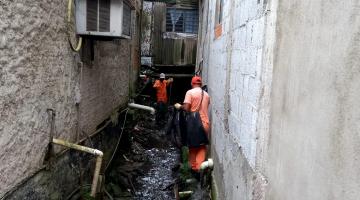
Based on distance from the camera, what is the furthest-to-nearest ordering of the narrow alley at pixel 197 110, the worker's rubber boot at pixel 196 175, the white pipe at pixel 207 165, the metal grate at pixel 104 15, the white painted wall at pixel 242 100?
the worker's rubber boot at pixel 196 175 → the white pipe at pixel 207 165 → the metal grate at pixel 104 15 → the white painted wall at pixel 242 100 → the narrow alley at pixel 197 110

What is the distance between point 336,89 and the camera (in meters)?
1.70

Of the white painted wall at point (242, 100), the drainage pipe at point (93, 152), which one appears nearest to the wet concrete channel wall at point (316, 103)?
the white painted wall at point (242, 100)

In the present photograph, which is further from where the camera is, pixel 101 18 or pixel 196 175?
pixel 196 175

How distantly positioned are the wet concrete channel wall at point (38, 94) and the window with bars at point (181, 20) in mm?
12524

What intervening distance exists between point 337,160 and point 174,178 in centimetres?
767

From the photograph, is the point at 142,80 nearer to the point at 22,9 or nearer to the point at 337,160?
the point at 22,9

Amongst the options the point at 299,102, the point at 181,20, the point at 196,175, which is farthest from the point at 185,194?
the point at 181,20

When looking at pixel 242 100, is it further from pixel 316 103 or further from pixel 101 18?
pixel 101 18

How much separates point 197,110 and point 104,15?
2.62m

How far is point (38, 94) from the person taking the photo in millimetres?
4500

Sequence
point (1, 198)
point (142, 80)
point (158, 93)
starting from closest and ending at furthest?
point (1, 198), point (158, 93), point (142, 80)

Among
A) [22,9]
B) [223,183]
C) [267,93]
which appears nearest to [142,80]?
[223,183]

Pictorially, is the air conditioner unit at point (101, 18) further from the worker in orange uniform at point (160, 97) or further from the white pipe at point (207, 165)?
the worker in orange uniform at point (160, 97)

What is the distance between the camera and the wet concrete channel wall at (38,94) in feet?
12.1
